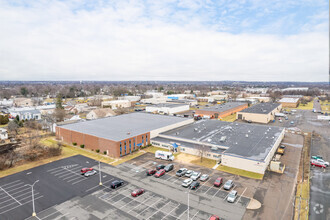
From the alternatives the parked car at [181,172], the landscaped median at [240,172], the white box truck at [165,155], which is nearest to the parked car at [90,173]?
the white box truck at [165,155]

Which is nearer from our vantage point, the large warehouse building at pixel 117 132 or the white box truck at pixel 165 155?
the white box truck at pixel 165 155

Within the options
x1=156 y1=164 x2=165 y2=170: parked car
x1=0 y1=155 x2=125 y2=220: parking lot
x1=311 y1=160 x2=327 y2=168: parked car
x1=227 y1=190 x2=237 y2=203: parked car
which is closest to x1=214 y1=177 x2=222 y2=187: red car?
x1=227 y1=190 x2=237 y2=203: parked car

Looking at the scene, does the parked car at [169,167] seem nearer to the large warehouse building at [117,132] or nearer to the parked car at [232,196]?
the parked car at [232,196]

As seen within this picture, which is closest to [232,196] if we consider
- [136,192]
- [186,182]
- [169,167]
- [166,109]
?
[186,182]

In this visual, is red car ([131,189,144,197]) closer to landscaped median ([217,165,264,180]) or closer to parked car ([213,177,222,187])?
parked car ([213,177,222,187])

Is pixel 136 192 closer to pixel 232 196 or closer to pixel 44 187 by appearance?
pixel 232 196

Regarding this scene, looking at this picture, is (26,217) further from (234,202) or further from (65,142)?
(65,142)
